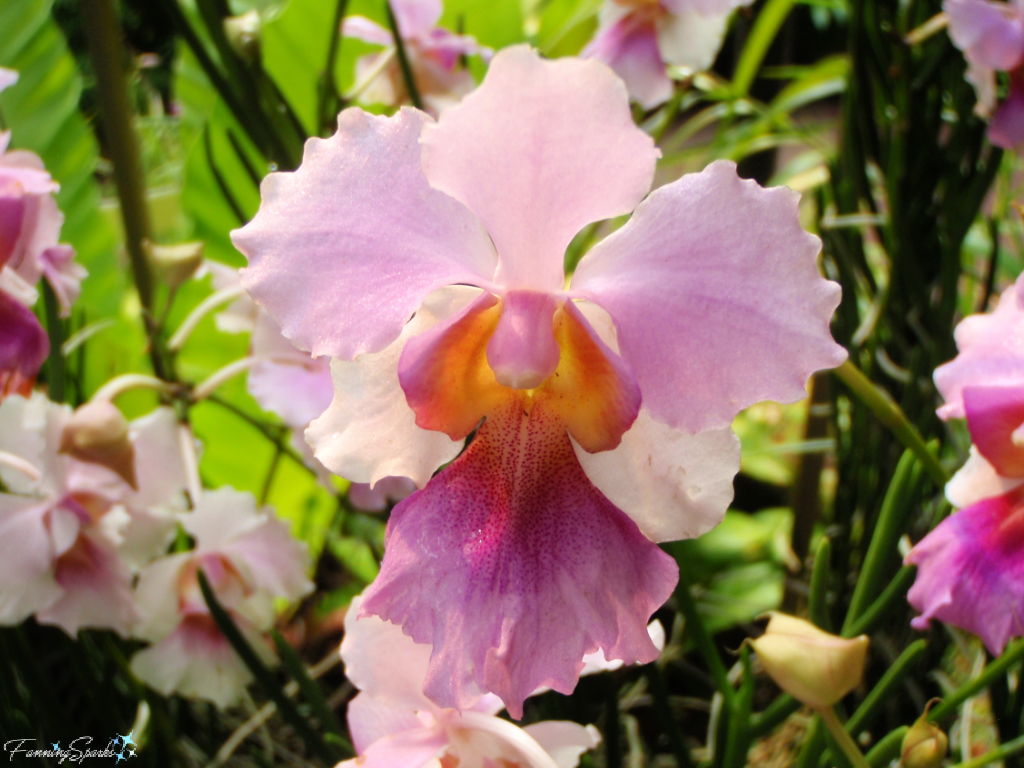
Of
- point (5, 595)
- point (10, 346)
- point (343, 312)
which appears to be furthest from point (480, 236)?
point (5, 595)

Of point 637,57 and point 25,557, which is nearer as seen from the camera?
point 25,557

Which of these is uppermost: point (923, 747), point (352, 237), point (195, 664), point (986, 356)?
point (352, 237)

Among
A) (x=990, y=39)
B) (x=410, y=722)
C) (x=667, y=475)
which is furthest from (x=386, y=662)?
(x=990, y=39)

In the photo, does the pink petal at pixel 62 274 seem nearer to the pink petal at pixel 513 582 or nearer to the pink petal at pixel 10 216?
the pink petal at pixel 10 216

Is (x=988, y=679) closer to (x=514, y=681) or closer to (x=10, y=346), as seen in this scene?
(x=514, y=681)

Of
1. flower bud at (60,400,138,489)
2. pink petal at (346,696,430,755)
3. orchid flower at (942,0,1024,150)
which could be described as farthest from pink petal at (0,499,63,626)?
orchid flower at (942,0,1024,150)

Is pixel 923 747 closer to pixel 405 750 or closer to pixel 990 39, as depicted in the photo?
pixel 405 750

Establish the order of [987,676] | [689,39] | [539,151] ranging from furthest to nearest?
[689,39] → [987,676] → [539,151]
